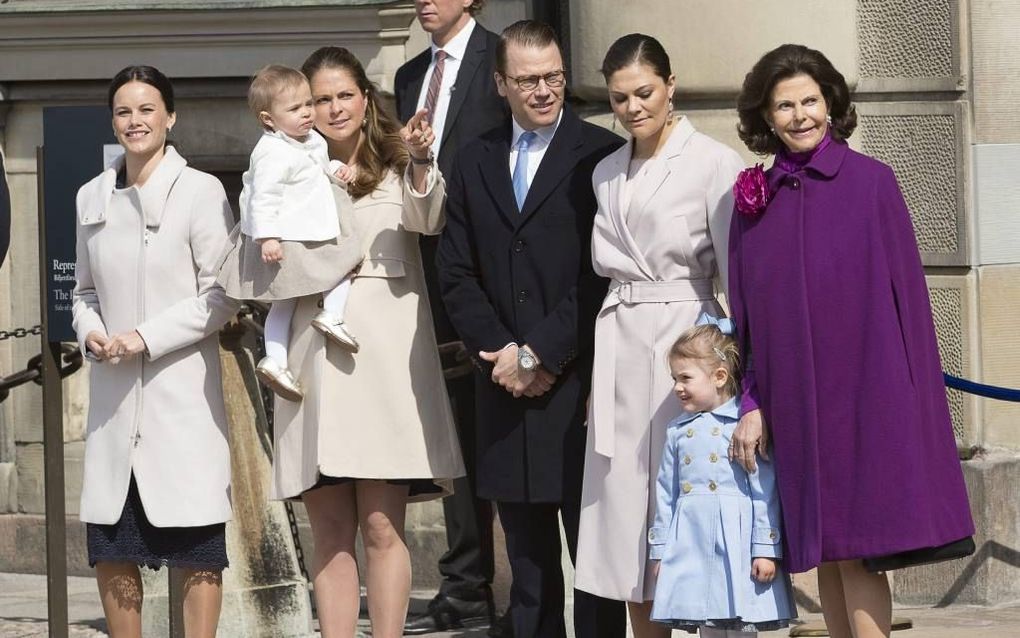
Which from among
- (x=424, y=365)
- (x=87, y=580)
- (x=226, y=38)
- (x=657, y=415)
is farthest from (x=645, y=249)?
(x=87, y=580)

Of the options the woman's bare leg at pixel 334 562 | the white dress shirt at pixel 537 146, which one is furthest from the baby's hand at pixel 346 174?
the woman's bare leg at pixel 334 562

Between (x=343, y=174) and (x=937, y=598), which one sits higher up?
(x=343, y=174)

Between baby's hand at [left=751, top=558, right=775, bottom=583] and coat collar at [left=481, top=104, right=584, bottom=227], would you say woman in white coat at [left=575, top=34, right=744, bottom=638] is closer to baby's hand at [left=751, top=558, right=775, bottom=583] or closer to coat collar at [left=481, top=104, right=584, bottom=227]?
coat collar at [left=481, top=104, right=584, bottom=227]

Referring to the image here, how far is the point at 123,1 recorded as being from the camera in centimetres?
929

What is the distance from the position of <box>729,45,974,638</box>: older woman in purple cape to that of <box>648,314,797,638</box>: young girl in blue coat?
2.4 inches

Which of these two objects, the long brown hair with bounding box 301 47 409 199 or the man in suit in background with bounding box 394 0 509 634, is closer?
the long brown hair with bounding box 301 47 409 199

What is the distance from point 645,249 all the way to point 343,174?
3.40 ft

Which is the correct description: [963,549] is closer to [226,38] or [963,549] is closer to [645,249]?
[645,249]

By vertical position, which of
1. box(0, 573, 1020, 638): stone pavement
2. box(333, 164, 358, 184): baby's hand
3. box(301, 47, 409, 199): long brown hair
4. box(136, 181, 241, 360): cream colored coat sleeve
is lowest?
box(0, 573, 1020, 638): stone pavement

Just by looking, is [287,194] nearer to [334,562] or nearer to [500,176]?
[500,176]

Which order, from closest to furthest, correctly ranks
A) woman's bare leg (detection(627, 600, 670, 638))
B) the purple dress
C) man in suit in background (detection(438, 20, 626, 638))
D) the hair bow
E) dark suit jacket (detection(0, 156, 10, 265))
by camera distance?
the purple dress → dark suit jacket (detection(0, 156, 10, 265)) → the hair bow → woman's bare leg (detection(627, 600, 670, 638)) → man in suit in background (detection(438, 20, 626, 638))

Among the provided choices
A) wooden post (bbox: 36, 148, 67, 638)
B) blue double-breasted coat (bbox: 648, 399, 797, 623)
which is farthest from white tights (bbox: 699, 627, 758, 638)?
wooden post (bbox: 36, 148, 67, 638)

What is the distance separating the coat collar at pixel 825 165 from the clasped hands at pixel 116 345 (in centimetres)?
198

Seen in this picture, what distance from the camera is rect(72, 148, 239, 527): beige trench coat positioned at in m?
5.96
